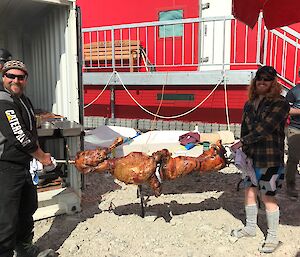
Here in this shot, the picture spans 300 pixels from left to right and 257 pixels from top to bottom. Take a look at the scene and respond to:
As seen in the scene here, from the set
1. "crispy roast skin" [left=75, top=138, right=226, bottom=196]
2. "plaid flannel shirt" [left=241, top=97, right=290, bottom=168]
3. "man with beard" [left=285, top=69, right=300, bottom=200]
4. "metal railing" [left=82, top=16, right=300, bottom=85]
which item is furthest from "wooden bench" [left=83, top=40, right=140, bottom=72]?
"plaid flannel shirt" [left=241, top=97, right=290, bottom=168]

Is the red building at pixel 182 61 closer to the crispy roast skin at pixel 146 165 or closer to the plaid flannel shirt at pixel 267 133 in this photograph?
the crispy roast skin at pixel 146 165

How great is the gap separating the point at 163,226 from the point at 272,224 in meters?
1.27

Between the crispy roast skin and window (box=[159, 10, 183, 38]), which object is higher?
window (box=[159, 10, 183, 38])

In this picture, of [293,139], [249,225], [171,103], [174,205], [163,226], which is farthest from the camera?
[171,103]

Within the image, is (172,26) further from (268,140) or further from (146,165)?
(268,140)

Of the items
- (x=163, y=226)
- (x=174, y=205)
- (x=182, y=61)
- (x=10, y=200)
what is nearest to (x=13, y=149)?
(x=10, y=200)

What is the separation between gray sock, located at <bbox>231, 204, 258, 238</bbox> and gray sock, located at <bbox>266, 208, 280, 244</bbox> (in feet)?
0.77

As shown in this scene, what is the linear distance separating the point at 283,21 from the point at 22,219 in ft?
13.9

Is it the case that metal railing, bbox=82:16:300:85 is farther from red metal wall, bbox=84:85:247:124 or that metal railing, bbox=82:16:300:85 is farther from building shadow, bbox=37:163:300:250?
building shadow, bbox=37:163:300:250

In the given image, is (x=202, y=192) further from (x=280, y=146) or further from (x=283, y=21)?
(x=283, y=21)

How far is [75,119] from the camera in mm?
4656

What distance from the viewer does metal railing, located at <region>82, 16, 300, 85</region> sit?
7371 mm

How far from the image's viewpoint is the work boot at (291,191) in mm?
4768

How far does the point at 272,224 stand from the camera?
325 cm
